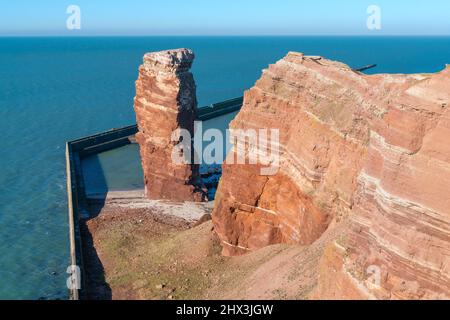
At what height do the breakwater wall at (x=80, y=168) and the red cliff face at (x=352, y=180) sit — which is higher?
the red cliff face at (x=352, y=180)

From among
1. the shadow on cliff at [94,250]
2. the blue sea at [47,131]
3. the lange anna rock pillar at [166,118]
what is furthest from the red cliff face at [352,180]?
the blue sea at [47,131]

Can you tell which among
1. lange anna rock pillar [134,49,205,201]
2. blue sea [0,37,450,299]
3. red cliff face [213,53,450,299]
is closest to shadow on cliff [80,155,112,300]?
blue sea [0,37,450,299]

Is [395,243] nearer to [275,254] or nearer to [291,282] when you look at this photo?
[291,282]

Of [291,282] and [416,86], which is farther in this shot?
[291,282]

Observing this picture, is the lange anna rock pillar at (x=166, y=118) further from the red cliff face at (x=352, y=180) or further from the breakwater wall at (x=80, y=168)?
the red cliff face at (x=352, y=180)

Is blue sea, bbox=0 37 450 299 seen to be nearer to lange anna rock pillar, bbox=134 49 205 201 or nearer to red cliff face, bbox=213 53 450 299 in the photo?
lange anna rock pillar, bbox=134 49 205 201

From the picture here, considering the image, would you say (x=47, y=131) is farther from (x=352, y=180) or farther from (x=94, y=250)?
(x=352, y=180)
